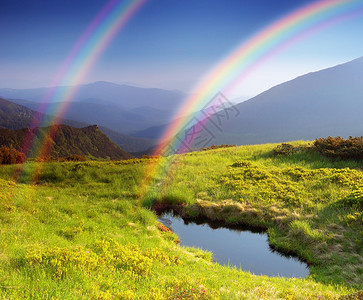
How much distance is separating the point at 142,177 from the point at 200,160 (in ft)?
21.3

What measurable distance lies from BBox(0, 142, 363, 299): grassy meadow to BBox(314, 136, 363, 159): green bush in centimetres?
90

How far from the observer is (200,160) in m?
21.9

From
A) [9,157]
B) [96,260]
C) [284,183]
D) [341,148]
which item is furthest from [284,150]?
[9,157]

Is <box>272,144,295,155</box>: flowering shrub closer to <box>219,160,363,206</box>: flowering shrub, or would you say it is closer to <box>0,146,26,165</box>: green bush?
<box>219,160,363,206</box>: flowering shrub

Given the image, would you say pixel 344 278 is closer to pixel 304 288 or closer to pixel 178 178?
pixel 304 288

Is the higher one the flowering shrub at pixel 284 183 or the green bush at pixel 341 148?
the green bush at pixel 341 148

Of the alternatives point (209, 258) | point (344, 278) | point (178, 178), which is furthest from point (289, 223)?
point (178, 178)

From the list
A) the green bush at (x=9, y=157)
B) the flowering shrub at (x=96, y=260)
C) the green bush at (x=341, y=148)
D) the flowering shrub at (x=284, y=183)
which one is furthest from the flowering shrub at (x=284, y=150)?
the green bush at (x=9, y=157)

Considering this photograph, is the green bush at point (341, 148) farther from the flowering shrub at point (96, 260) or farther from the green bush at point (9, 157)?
the green bush at point (9, 157)

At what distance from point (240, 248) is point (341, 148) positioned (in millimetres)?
14859

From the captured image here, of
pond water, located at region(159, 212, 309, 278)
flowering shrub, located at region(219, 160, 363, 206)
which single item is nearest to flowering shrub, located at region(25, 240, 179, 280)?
pond water, located at region(159, 212, 309, 278)

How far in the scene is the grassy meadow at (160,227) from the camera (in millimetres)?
5484

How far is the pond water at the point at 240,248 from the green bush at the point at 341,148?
1282 centimetres

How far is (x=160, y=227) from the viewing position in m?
10.9
